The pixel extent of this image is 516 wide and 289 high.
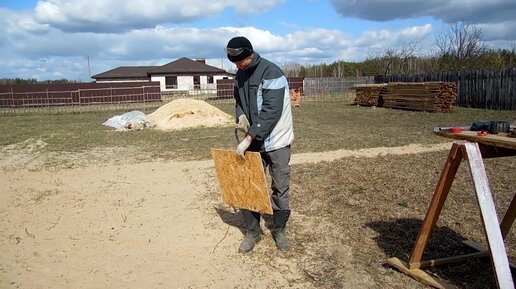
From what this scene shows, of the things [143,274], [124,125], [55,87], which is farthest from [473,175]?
[55,87]

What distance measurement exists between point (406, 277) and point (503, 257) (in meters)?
0.87

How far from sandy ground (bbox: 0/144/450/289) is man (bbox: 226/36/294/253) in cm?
39

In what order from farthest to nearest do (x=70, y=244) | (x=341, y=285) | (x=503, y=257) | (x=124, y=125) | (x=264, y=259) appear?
(x=124, y=125) → (x=70, y=244) → (x=264, y=259) → (x=341, y=285) → (x=503, y=257)

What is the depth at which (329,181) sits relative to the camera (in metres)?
6.71

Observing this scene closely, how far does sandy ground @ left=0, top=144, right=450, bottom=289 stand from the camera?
3605mm

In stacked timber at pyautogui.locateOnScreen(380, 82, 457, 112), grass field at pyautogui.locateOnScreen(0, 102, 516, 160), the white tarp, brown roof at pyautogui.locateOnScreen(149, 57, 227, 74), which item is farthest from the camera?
brown roof at pyautogui.locateOnScreen(149, 57, 227, 74)

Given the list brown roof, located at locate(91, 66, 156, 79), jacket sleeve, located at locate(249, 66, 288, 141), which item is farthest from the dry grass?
brown roof, located at locate(91, 66, 156, 79)

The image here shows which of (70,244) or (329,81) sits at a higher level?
(329,81)

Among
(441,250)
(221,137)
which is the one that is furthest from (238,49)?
(221,137)

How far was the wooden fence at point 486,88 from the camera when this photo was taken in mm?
19531

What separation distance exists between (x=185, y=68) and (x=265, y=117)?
4805 centimetres

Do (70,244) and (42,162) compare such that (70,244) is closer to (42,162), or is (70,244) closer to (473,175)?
(473,175)

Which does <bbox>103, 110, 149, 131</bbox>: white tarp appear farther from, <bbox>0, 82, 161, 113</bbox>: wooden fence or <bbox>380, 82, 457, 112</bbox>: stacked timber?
<bbox>0, 82, 161, 113</bbox>: wooden fence

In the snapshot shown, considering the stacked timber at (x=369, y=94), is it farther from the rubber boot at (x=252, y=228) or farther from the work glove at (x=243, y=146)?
the work glove at (x=243, y=146)
